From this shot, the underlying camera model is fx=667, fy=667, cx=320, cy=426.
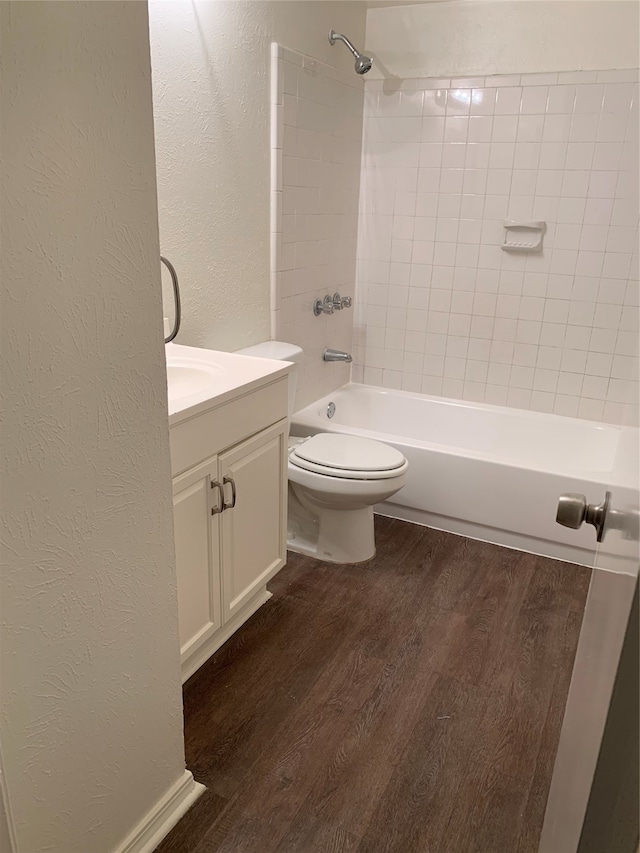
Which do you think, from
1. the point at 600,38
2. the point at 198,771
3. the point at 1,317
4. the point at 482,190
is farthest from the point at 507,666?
the point at 600,38

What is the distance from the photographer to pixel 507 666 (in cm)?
209

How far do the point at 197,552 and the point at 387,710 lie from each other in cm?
71

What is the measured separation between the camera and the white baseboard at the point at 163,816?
1.43 m

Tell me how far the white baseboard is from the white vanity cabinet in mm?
316

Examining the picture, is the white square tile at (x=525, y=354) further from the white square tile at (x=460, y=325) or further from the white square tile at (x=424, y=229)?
the white square tile at (x=424, y=229)

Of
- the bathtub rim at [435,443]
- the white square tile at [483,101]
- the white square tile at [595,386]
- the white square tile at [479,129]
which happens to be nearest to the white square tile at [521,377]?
the bathtub rim at [435,443]

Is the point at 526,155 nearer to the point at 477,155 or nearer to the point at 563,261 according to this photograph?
the point at 477,155

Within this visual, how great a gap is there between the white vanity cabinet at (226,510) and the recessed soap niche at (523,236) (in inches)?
65.0

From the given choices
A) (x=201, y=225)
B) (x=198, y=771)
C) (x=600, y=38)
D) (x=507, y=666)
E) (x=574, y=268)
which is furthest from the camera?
(x=574, y=268)

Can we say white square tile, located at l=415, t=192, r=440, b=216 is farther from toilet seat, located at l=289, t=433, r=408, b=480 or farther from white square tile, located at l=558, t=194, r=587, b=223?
toilet seat, located at l=289, t=433, r=408, b=480

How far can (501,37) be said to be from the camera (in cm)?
293

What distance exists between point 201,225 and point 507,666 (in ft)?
5.92

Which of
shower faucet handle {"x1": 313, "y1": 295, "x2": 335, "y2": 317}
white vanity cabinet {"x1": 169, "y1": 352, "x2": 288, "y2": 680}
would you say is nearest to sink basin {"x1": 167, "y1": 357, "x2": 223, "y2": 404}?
white vanity cabinet {"x1": 169, "y1": 352, "x2": 288, "y2": 680}

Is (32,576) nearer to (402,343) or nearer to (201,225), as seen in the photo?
(201,225)
